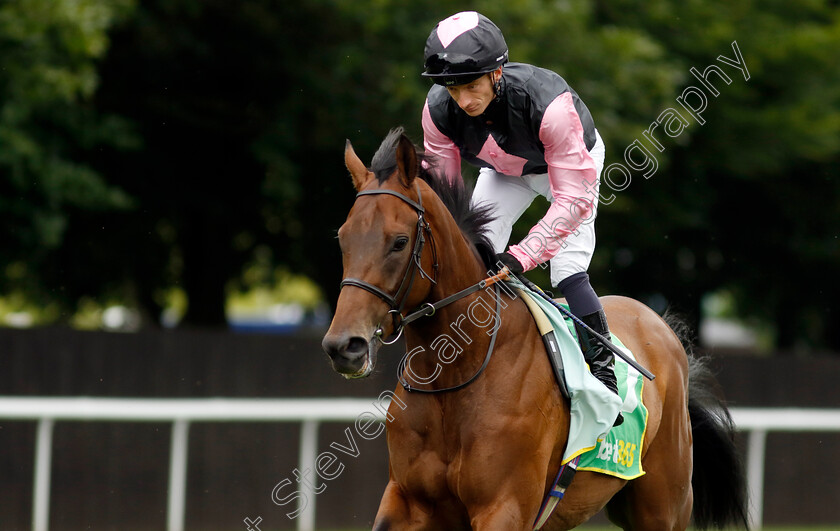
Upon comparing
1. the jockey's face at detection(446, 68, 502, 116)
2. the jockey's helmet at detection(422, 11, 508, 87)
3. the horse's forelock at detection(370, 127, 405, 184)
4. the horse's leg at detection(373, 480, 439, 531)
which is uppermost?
the jockey's helmet at detection(422, 11, 508, 87)

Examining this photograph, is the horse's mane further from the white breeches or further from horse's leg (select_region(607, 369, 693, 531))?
horse's leg (select_region(607, 369, 693, 531))

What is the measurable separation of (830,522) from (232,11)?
7.91 metres

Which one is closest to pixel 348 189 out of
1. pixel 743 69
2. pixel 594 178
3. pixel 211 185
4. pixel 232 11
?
pixel 211 185

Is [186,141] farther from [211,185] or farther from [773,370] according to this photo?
[773,370]

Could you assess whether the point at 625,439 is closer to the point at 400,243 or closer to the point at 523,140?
the point at 523,140

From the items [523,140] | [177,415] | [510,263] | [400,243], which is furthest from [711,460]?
[177,415]

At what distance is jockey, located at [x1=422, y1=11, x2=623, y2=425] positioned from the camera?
3.87m

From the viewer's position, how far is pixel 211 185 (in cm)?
1301

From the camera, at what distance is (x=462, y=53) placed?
150 inches

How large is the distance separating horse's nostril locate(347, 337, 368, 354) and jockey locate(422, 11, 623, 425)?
91cm

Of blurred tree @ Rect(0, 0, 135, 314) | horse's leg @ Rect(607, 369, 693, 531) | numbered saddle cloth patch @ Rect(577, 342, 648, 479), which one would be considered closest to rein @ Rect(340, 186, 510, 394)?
numbered saddle cloth patch @ Rect(577, 342, 648, 479)

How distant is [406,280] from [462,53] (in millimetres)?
887

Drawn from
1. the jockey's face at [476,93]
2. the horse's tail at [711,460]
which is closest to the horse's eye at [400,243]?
the jockey's face at [476,93]

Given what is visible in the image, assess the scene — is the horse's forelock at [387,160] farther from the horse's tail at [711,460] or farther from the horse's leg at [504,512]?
the horse's tail at [711,460]
